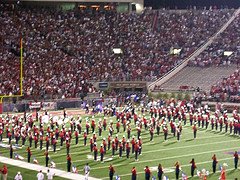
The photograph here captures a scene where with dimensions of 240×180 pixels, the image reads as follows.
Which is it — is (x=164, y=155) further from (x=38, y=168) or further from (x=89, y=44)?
(x=89, y=44)

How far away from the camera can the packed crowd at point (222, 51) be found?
50000 millimetres

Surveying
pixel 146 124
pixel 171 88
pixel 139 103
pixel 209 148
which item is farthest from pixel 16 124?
pixel 171 88

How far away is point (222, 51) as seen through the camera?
168 ft

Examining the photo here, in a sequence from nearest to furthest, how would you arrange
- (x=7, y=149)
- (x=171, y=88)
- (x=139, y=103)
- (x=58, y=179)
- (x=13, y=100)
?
(x=58, y=179)
(x=7, y=149)
(x=13, y=100)
(x=139, y=103)
(x=171, y=88)

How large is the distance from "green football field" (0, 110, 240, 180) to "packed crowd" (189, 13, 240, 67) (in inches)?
683

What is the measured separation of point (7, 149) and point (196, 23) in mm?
29658

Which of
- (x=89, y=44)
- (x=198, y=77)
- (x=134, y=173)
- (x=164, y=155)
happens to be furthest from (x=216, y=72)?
(x=134, y=173)

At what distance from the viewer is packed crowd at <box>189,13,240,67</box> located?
50.0 meters

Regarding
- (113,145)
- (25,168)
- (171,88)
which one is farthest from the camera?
(171,88)

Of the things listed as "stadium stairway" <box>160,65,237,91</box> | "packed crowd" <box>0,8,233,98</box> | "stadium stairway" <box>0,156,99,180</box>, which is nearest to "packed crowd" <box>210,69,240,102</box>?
"stadium stairway" <box>160,65,237,91</box>

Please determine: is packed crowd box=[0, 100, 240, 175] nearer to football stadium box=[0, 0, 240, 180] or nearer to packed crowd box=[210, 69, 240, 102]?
football stadium box=[0, 0, 240, 180]

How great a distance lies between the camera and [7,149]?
28609 millimetres

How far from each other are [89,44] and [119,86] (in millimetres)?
4719

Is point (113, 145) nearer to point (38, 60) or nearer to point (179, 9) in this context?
point (38, 60)
